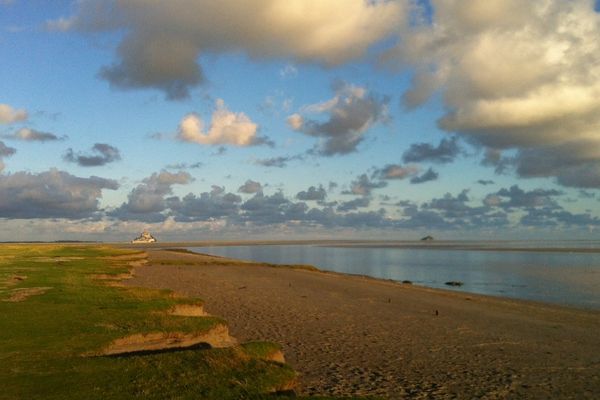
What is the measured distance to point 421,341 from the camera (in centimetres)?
2098

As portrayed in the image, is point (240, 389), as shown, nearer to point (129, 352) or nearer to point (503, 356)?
point (129, 352)

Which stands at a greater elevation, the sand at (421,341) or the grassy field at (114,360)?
the grassy field at (114,360)

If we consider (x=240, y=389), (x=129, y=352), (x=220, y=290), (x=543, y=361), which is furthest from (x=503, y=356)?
(x=220, y=290)

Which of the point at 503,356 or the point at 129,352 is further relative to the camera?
the point at 503,356

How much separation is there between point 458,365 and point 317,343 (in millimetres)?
5989

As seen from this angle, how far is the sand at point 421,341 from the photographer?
575 inches

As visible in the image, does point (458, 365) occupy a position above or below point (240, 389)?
below

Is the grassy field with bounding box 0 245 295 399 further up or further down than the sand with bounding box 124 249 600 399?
further up

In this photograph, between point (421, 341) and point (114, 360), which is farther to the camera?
point (421, 341)

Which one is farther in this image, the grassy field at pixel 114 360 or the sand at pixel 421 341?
the sand at pixel 421 341

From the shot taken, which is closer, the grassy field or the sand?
the grassy field

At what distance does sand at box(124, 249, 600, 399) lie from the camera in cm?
1462

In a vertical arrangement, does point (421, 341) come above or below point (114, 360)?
below

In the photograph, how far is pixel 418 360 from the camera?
57.7 feet
